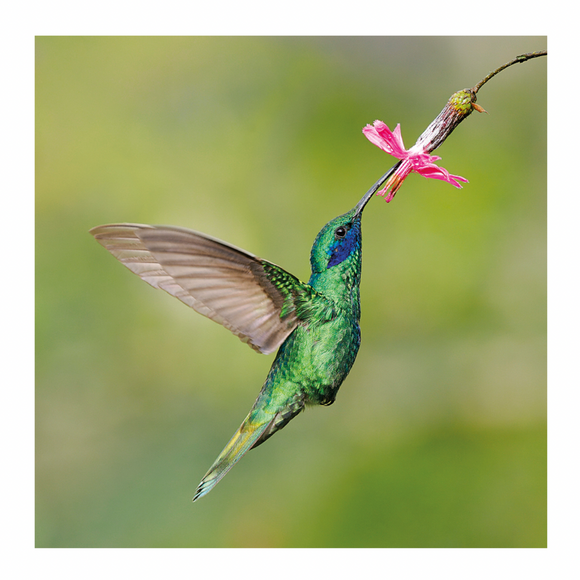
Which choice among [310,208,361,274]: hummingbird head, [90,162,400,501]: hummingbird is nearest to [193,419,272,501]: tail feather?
[90,162,400,501]: hummingbird

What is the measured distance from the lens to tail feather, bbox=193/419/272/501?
952 millimetres

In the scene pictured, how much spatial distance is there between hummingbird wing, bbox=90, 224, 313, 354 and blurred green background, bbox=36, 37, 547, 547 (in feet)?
3.57

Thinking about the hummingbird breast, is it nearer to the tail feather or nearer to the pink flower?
the tail feather

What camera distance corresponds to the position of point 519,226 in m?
2.03

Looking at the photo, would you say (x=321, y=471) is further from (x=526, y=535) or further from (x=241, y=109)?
(x=241, y=109)

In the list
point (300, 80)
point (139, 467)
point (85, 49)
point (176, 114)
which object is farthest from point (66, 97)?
point (139, 467)

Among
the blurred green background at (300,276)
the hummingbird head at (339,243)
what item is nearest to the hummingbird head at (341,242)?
the hummingbird head at (339,243)

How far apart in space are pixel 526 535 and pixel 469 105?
1.37 m

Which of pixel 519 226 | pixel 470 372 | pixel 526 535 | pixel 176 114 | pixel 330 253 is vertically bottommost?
pixel 526 535

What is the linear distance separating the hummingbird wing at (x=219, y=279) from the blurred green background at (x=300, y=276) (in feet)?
3.57

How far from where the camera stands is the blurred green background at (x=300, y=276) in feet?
5.99

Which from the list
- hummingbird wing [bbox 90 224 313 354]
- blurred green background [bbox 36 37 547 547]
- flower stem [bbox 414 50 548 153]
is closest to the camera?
hummingbird wing [bbox 90 224 313 354]

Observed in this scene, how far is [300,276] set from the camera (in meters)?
2.04

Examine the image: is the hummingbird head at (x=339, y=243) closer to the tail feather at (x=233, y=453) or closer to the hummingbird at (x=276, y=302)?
the hummingbird at (x=276, y=302)
